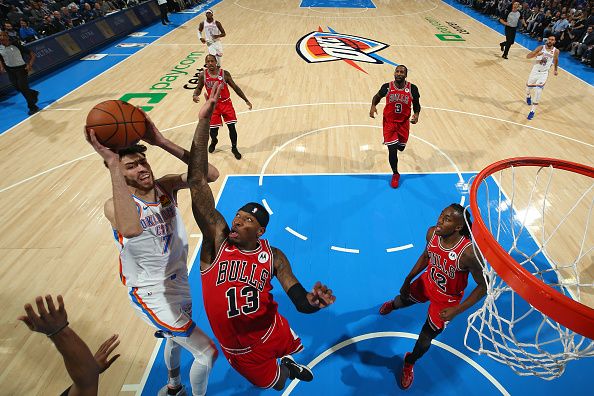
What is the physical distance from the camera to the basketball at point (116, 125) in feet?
8.51

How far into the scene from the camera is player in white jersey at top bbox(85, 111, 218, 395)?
2.50 meters

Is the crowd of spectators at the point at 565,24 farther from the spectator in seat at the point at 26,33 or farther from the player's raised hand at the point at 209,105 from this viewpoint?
the spectator in seat at the point at 26,33

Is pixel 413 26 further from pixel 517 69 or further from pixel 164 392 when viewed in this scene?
pixel 164 392

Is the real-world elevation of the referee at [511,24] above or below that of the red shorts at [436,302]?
above

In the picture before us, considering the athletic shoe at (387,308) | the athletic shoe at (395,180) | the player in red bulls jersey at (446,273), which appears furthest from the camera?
the athletic shoe at (395,180)

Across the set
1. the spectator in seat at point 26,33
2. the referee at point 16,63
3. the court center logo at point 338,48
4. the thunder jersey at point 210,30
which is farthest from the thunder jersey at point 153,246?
the spectator in seat at point 26,33

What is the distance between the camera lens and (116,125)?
2.61 metres

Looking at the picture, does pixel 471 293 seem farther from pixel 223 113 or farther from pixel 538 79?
pixel 538 79

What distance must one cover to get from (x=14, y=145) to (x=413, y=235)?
809 centimetres

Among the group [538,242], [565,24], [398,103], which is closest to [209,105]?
[398,103]

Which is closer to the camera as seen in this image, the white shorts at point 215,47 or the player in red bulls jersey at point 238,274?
the player in red bulls jersey at point 238,274

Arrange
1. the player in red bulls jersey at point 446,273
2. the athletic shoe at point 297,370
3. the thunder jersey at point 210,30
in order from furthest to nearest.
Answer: the thunder jersey at point 210,30 < the athletic shoe at point 297,370 < the player in red bulls jersey at point 446,273

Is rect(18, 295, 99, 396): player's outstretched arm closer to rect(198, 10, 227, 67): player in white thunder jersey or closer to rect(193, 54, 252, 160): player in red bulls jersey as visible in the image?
rect(193, 54, 252, 160): player in red bulls jersey

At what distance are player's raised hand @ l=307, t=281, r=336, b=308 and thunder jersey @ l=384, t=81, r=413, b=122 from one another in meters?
4.06
